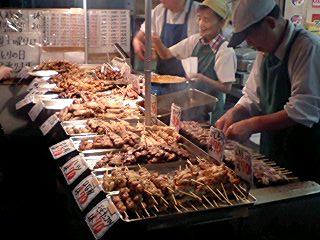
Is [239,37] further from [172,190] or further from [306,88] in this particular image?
[172,190]

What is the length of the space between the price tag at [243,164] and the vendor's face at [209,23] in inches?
114

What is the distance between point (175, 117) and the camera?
13.5 feet

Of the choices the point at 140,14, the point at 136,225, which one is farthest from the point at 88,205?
the point at 140,14

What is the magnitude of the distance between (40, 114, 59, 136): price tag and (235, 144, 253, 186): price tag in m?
2.35

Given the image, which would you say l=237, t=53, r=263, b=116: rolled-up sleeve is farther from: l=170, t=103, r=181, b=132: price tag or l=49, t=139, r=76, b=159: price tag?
l=49, t=139, r=76, b=159: price tag

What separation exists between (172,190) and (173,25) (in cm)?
442

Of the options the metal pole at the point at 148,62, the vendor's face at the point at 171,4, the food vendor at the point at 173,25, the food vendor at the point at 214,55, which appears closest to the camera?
the metal pole at the point at 148,62

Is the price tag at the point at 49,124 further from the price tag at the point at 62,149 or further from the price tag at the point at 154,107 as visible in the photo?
the price tag at the point at 154,107

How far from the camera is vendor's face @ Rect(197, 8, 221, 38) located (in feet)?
17.8

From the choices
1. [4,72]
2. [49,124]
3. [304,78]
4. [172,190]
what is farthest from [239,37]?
[4,72]

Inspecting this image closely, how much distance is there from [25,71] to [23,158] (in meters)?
1.59

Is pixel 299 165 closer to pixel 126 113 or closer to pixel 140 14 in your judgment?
pixel 126 113

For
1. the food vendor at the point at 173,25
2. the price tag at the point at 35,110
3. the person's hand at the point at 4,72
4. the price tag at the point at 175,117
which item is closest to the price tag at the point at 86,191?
the price tag at the point at 175,117

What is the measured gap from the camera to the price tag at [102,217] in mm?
2436
